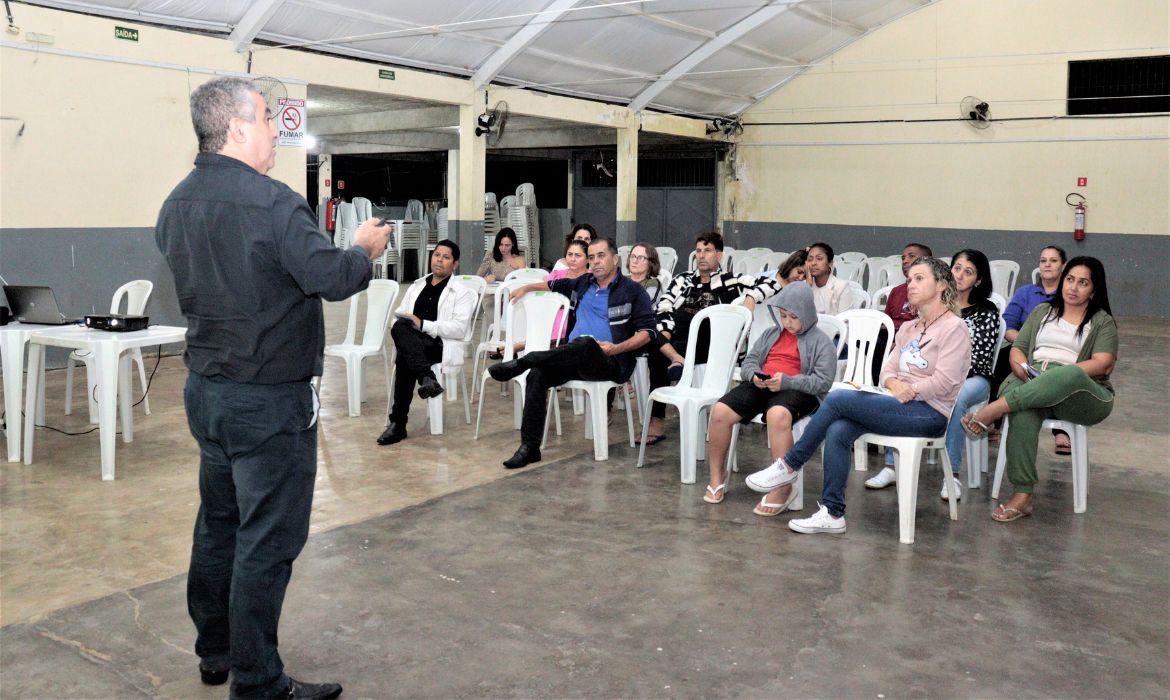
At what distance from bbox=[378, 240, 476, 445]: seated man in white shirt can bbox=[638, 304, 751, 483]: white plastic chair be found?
1.32m

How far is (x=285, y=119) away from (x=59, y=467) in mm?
5038

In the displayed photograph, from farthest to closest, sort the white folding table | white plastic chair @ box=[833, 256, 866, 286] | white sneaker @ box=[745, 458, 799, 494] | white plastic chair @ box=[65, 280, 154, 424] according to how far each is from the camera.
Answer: white plastic chair @ box=[833, 256, 866, 286] < white plastic chair @ box=[65, 280, 154, 424] < the white folding table < white sneaker @ box=[745, 458, 799, 494]

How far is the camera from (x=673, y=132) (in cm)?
1463

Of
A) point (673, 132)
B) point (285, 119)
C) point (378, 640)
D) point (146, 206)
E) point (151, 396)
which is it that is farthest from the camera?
point (673, 132)

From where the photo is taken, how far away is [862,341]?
16.0 feet

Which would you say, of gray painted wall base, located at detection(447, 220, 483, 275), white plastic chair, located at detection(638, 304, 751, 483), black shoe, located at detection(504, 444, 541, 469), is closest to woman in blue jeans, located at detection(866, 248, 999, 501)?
white plastic chair, located at detection(638, 304, 751, 483)

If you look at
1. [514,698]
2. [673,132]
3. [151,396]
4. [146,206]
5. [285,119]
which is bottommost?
[514,698]

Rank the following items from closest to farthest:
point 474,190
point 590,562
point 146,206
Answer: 1. point 590,562
2. point 146,206
3. point 474,190

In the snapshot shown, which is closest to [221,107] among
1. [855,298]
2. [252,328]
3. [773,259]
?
[252,328]

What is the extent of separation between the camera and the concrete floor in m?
2.70

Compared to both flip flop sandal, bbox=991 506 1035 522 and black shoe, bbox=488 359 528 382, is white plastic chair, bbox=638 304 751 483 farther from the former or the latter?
flip flop sandal, bbox=991 506 1035 522

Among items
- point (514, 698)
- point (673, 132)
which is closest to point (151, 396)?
point (514, 698)

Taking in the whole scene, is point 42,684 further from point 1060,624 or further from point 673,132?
point 673,132

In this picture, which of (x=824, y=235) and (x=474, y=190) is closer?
(x=474, y=190)
